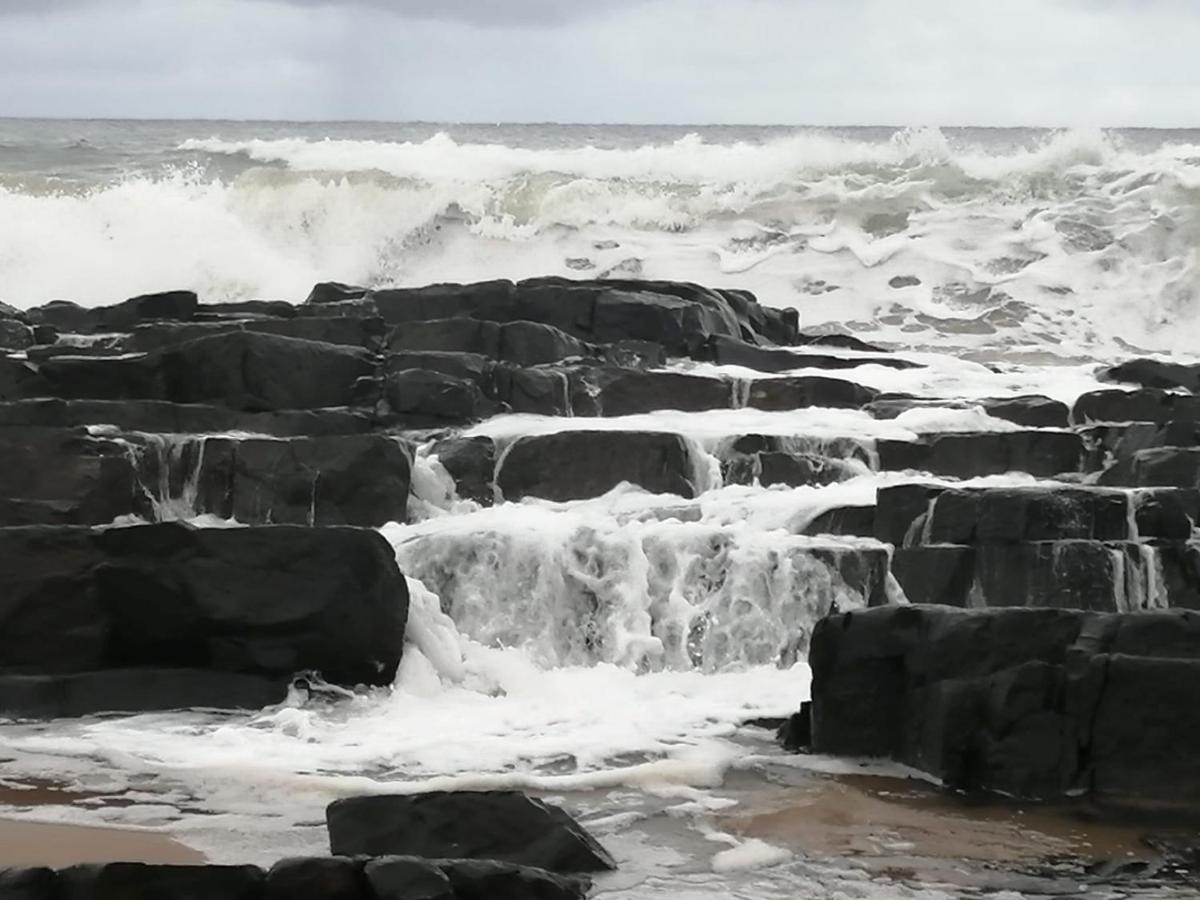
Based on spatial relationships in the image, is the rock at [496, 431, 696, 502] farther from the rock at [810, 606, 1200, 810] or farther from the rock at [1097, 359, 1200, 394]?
the rock at [1097, 359, 1200, 394]

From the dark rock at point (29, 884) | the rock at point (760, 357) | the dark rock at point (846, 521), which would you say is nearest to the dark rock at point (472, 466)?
the dark rock at point (846, 521)

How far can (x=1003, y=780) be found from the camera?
628 cm

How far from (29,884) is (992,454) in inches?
293

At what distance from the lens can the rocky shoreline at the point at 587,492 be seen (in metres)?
6.43

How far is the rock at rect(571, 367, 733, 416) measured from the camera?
39.8 feet

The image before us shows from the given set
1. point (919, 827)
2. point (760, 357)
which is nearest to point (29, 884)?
point (919, 827)

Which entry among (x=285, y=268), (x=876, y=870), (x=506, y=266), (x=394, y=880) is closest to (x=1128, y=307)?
(x=506, y=266)

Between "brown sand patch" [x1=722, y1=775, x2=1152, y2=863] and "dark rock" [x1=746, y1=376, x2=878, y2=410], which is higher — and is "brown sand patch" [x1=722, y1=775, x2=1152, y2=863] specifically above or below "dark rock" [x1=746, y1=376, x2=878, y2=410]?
below

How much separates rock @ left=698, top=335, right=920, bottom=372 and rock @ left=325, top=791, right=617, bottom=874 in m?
8.28

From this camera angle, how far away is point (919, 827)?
588cm

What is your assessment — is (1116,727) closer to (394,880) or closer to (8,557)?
(394,880)

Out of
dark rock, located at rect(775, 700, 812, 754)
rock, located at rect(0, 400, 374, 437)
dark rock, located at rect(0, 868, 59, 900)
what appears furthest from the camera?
rock, located at rect(0, 400, 374, 437)

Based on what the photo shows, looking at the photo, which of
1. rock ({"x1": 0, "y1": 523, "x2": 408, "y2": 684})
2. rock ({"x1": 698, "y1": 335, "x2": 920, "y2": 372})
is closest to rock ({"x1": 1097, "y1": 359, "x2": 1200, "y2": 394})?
rock ({"x1": 698, "y1": 335, "x2": 920, "y2": 372})

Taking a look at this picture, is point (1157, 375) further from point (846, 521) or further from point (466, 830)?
point (466, 830)
